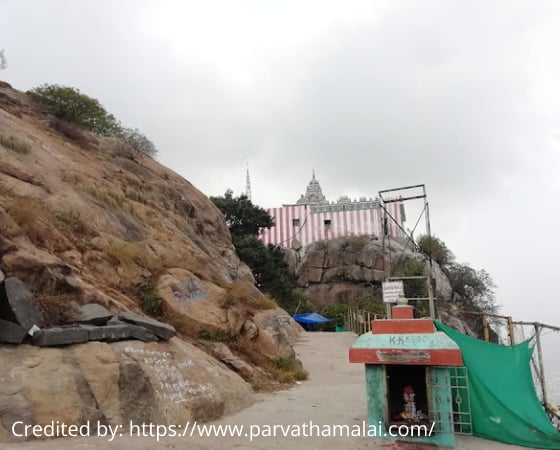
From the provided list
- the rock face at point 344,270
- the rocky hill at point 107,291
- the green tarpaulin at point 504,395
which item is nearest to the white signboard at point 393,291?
the green tarpaulin at point 504,395

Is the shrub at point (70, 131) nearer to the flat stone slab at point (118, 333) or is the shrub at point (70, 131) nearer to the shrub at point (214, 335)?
the shrub at point (214, 335)

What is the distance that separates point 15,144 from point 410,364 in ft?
48.5

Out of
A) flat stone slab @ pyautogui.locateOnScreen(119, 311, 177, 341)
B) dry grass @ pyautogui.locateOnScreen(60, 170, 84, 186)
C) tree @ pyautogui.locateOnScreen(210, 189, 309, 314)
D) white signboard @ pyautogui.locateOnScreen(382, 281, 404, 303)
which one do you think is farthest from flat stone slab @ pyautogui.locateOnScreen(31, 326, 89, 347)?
tree @ pyautogui.locateOnScreen(210, 189, 309, 314)

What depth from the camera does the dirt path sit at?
6051 mm

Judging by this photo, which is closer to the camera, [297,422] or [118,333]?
[297,422]

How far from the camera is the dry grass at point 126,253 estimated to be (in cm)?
1236

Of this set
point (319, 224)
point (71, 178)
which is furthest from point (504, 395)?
point (319, 224)

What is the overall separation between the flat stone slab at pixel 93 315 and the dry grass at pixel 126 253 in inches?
137

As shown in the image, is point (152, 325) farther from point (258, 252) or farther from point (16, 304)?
point (258, 252)

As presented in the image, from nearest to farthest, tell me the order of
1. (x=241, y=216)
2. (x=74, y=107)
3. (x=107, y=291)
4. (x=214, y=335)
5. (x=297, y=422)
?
(x=297, y=422) < (x=107, y=291) < (x=214, y=335) < (x=74, y=107) < (x=241, y=216)

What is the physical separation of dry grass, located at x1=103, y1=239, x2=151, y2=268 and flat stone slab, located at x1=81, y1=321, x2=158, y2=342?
4.20 metres

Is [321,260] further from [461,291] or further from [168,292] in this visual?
[168,292]

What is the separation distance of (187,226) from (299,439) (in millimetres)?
14810

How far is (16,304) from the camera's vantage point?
23.2ft
